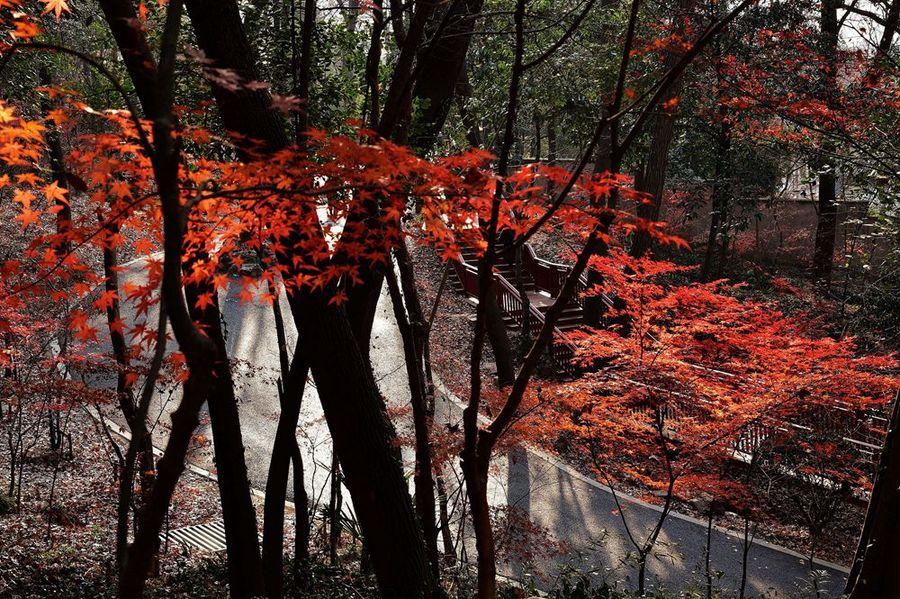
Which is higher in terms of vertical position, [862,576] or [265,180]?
[265,180]

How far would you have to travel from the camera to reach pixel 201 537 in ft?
36.8

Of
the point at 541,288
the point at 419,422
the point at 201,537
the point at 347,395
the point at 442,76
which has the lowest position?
the point at 201,537

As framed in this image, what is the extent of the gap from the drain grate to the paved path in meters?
1.47

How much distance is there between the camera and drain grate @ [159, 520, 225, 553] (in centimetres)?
1084

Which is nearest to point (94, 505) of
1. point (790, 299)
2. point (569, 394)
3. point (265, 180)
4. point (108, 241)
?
point (569, 394)

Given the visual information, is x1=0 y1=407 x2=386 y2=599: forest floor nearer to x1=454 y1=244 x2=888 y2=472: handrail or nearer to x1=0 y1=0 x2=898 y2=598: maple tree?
x1=0 y1=0 x2=898 y2=598: maple tree

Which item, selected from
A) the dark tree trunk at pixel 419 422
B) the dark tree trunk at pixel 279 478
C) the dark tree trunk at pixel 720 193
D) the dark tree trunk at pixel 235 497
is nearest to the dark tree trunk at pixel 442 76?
the dark tree trunk at pixel 419 422

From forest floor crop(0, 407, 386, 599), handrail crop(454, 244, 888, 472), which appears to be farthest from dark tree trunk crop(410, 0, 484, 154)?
handrail crop(454, 244, 888, 472)

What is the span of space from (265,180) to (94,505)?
9.39m

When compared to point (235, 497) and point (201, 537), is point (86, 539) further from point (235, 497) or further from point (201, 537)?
point (235, 497)

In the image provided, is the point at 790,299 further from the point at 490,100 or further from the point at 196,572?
the point at 196,572

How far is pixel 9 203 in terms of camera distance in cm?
2542

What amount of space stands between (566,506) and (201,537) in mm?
5493

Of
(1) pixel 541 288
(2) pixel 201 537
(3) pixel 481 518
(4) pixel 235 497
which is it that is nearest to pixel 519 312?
(1) pixel 541 288
